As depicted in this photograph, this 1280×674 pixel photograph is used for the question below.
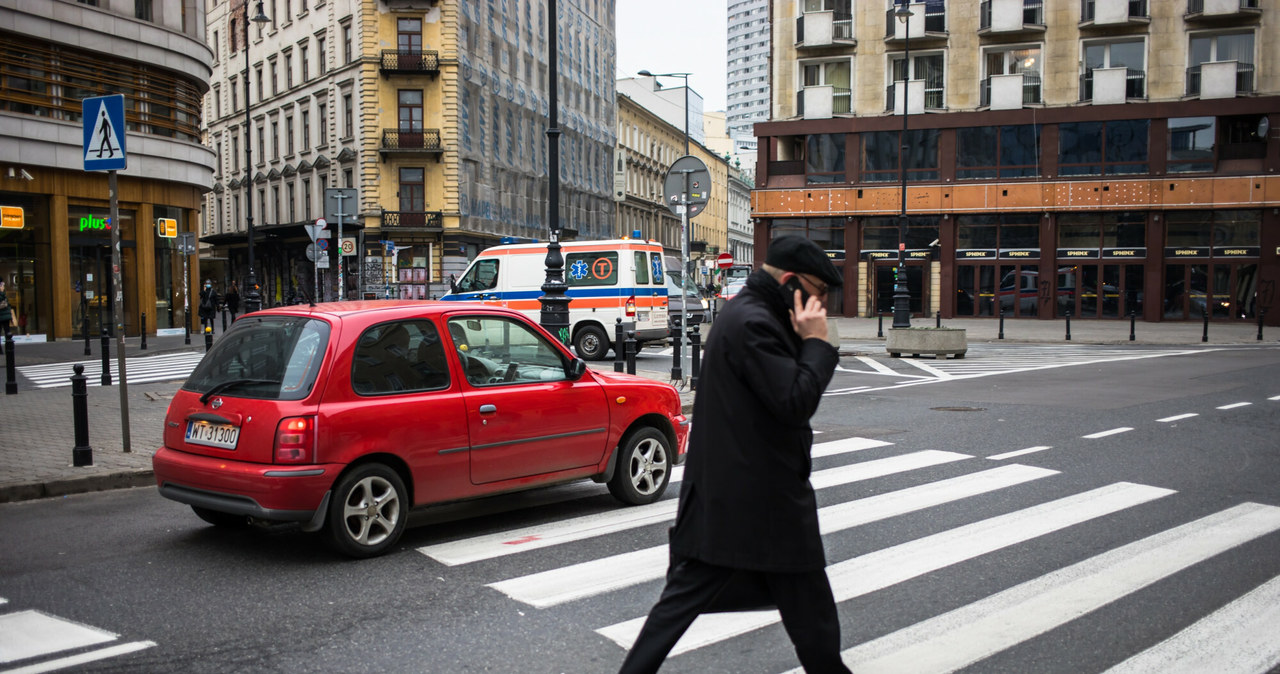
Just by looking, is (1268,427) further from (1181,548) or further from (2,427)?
(2,427)

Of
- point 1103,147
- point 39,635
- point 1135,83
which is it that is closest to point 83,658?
point 39,635

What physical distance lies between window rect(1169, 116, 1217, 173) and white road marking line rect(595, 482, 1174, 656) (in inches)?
1359

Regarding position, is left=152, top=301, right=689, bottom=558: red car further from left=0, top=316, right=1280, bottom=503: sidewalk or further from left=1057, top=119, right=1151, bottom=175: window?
left=1057, top=119, right=1151, bottom=175: window

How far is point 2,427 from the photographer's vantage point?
11.0 m

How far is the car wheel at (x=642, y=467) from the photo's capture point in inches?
→ 285

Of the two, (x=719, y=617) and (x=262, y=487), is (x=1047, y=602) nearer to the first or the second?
(x=719, y=617)

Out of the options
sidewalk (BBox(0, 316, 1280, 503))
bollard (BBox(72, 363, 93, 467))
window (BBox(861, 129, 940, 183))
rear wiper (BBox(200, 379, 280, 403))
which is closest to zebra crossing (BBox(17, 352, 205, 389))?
sidewalk (BBox(0, 316, 1280, 503))

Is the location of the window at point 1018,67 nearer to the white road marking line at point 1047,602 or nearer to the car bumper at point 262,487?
the white road marking line at point 1047,602

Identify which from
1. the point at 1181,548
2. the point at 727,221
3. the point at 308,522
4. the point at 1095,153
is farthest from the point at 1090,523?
the point at 727,221

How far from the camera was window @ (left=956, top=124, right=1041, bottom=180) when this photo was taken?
3872 centimetres

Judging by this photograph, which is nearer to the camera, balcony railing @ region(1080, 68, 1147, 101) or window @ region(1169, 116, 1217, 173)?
window @ region(1169, 116, 1217, 173)

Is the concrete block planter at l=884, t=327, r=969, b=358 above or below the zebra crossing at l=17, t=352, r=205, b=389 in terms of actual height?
above

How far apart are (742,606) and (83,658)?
2.93 metres

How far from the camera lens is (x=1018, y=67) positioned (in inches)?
1544
